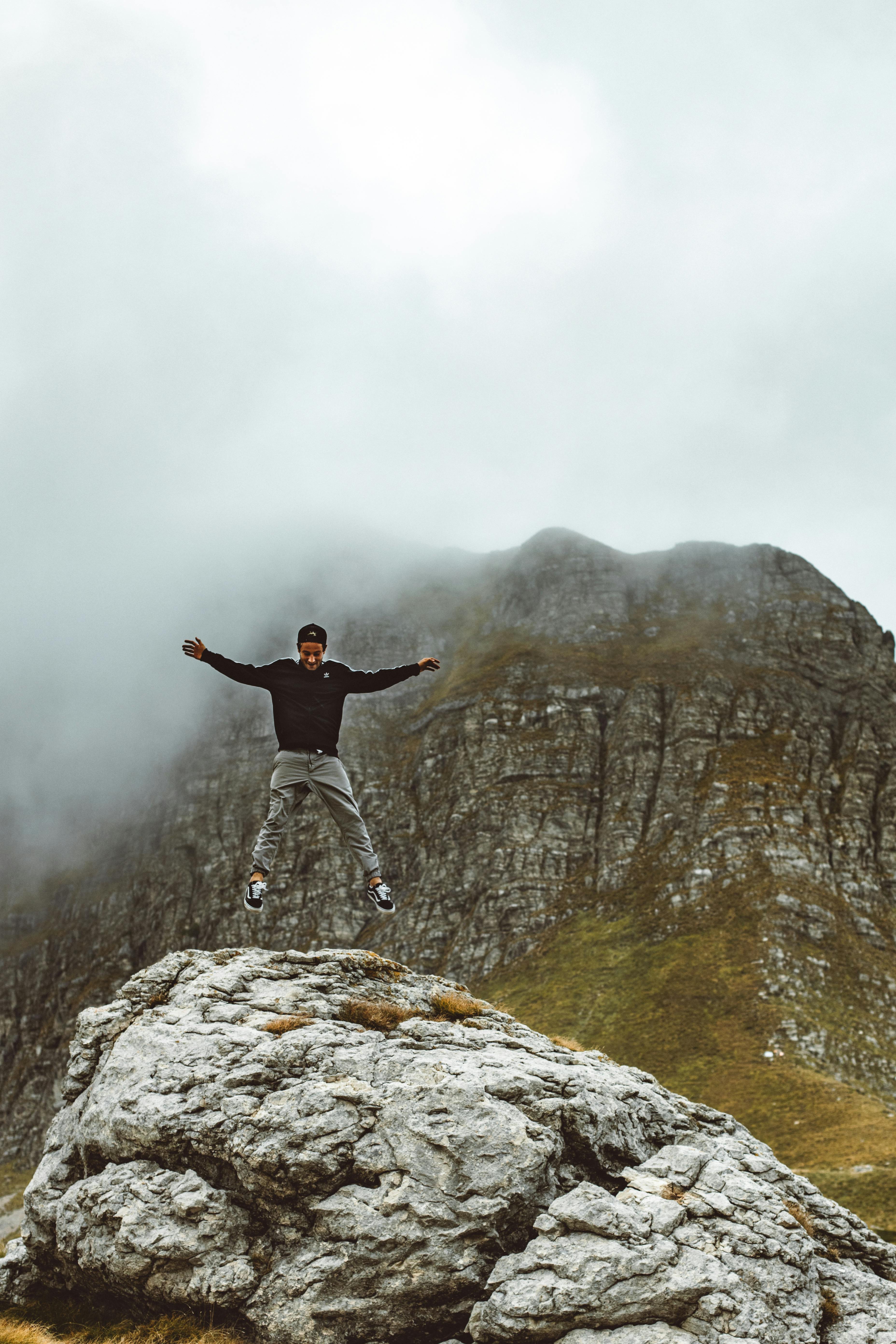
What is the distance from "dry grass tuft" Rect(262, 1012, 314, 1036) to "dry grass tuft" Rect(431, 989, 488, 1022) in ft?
12.2

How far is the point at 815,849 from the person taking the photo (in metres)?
121

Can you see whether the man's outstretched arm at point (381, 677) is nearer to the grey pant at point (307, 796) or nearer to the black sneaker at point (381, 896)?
the grey pant at point (307, 796)

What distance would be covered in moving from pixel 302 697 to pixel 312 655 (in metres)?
0.99

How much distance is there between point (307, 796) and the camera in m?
19.6

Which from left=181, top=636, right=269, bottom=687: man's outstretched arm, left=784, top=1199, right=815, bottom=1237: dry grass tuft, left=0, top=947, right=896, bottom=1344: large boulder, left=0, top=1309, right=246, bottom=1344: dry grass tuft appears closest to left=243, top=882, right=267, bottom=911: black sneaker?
left=0, top=947, right=896, bottom=1344: large boulder

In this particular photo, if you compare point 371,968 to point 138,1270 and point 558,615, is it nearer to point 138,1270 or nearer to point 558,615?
point 138,1270

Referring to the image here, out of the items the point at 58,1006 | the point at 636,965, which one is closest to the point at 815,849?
the point at 636,965

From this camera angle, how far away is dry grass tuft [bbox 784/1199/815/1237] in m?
17.4

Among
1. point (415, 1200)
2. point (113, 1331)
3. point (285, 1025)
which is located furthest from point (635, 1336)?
point (113, 1331)

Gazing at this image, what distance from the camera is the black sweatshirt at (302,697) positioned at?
63.1 ft

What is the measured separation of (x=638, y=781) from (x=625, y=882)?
1993 cm

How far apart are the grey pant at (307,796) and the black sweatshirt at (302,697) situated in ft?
1.02

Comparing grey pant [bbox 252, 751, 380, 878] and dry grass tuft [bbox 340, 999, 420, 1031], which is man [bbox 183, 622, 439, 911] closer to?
grey pant [bbox 252, 751, 380, 878]

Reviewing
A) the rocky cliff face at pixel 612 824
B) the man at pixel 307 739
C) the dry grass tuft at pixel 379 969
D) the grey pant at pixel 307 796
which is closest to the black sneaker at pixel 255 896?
the man at pixel 307 739
